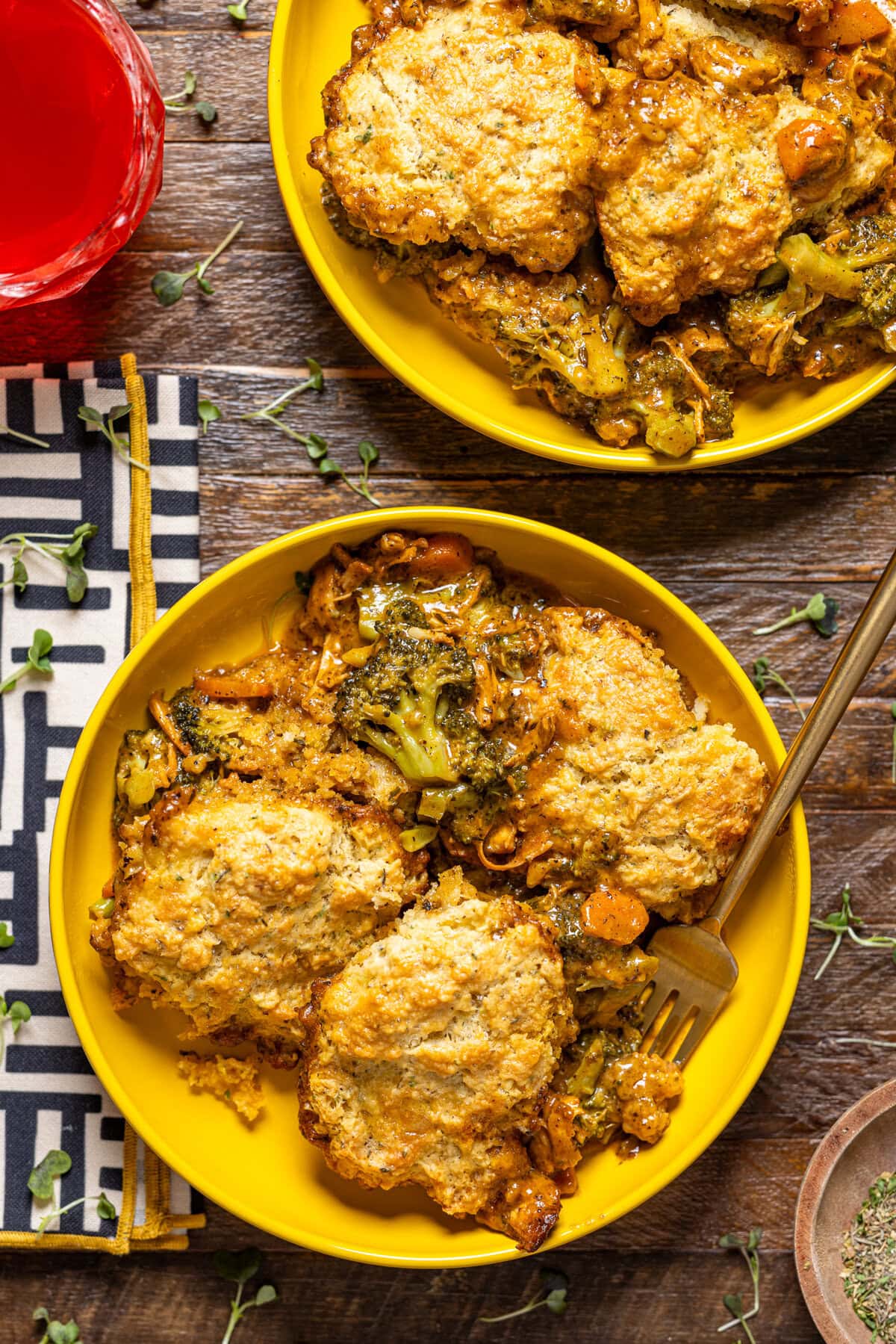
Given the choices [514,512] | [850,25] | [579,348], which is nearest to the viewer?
[850,25]

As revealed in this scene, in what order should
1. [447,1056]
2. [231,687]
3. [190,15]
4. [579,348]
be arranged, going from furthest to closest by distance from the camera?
1. [190,15]
2. [231,687]
3. [579,348]
4. [447,1056]

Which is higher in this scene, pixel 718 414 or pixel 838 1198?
pixel 718 414

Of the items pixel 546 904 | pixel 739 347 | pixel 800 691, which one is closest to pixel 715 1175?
pixel 546 904

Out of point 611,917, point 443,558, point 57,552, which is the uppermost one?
point 443,558

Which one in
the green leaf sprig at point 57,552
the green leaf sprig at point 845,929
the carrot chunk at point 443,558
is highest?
the carrot chunk at point 443,558

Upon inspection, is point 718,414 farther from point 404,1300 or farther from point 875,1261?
point 404,1300

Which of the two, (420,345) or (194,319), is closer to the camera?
(420,345)

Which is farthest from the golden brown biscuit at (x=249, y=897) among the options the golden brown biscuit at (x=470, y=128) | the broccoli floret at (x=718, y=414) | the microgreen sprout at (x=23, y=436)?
the golden brown biscuit at (x=470, y=128)

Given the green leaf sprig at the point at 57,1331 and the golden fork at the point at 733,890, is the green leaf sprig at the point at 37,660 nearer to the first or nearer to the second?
the green leaf sprig at the point at 57,1331

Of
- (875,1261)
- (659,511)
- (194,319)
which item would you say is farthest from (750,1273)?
(194,319)
